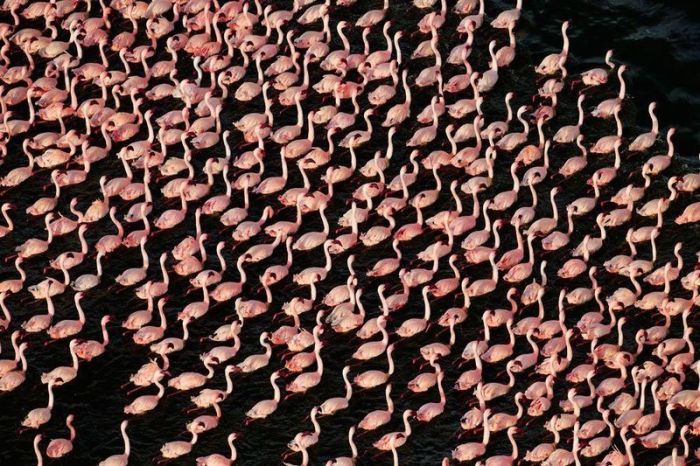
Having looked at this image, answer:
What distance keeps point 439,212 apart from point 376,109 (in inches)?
101

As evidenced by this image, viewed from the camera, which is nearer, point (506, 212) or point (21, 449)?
point (21, 449)

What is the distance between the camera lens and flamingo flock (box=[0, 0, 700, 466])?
76.2 ft

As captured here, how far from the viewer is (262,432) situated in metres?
23.2

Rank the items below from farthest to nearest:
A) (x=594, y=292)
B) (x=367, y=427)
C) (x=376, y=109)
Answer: (x=376, y=109) → (x=594, y=292) → (x=367, y=427)

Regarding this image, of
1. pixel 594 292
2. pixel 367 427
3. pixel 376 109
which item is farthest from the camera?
pixel 376 109

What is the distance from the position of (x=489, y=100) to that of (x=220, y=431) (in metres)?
7.66

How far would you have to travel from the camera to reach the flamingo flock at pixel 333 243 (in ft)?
76.2

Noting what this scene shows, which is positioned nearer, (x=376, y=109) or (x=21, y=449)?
(x=21, y=449)

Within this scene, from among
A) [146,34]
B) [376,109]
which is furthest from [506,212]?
[146,34]

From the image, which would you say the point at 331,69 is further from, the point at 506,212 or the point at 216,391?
the point at 216,391

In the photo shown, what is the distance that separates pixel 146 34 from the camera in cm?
2942

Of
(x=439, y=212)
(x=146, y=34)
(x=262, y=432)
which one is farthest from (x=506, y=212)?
(x=146, y=34)

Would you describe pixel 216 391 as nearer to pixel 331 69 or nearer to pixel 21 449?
pixel 21 449

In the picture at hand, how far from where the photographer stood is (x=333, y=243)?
2545 centimetres
